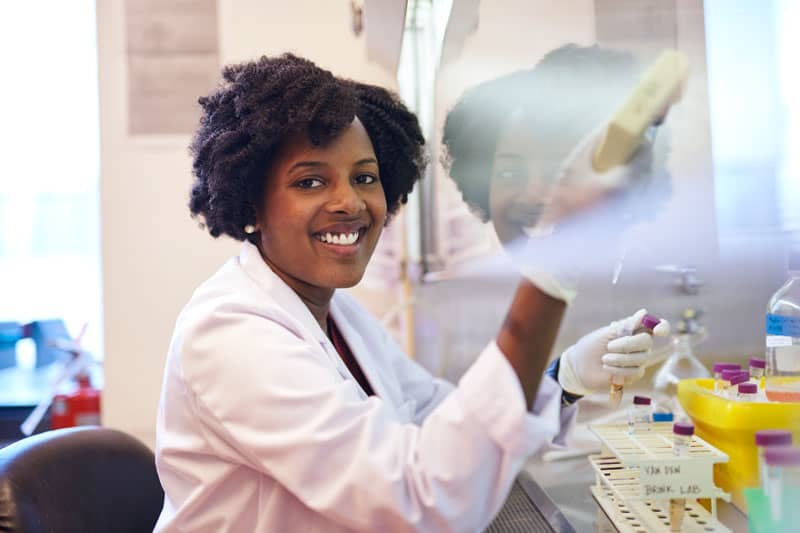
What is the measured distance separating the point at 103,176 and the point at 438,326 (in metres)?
1.41

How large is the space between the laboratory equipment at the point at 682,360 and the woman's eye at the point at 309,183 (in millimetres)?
620

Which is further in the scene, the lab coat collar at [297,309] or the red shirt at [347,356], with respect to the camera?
the red shirt at [347,356]

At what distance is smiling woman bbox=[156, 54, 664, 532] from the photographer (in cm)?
69

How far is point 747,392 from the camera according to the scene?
928mm

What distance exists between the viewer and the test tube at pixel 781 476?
0.66 m

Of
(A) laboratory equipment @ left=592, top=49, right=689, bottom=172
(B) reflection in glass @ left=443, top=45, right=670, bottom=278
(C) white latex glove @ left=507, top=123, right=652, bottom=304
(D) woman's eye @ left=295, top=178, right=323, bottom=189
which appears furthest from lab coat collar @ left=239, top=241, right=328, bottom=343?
(A) laboratory equipment @ left=592, top=49, right=689, bottom=172

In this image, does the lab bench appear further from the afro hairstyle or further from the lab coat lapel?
the afro hairstyle

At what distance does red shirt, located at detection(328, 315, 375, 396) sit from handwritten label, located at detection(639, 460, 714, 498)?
1.49ft

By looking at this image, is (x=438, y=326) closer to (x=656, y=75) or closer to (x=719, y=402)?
(x=719, y=402)

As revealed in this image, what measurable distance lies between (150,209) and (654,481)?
7.36ft

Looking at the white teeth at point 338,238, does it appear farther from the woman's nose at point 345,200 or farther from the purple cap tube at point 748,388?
the purple cap tube at point 748,388

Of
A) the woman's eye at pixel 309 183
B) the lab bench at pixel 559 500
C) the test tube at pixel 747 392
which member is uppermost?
the woman's eye at pixel 309 183

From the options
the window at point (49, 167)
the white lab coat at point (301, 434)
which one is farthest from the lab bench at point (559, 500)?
the window at point (49, 167)

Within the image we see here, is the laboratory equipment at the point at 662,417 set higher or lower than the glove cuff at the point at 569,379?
lower
